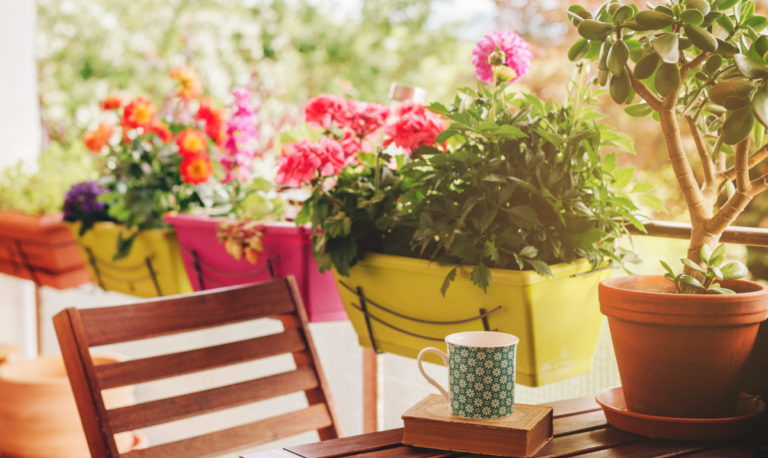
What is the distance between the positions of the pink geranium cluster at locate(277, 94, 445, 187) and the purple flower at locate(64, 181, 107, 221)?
80 centimetres

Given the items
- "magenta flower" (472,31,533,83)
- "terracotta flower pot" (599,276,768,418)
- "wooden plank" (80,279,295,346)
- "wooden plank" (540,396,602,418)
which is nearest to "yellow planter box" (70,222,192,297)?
"wooden plank" (80,279,295,346)

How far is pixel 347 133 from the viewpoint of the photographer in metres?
1.34

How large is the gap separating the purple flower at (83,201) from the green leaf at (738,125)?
61.9 inches

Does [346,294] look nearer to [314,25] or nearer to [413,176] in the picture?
[413,176]

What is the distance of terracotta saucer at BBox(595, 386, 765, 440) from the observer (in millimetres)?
918

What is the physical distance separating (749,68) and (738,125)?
7 cm

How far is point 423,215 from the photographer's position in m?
1.13

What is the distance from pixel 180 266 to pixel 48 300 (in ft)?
3.78

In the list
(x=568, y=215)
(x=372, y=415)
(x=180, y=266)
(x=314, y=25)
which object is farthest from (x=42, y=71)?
(x=568, y=215)

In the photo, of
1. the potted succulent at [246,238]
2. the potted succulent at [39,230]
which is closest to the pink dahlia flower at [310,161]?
the potted succulent at [246,238]

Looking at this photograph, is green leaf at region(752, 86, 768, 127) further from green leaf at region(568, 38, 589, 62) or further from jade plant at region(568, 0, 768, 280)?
green leaf at region(568, 38, 589, 62)

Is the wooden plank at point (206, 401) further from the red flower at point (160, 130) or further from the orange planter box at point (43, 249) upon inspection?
the orange planter box at point (43, 249)

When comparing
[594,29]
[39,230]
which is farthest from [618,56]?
[39,230]

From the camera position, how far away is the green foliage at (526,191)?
1079 millimetres
